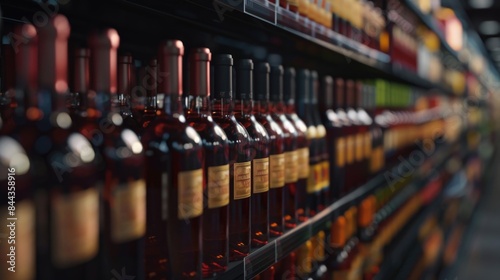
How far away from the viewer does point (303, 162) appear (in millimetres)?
1736

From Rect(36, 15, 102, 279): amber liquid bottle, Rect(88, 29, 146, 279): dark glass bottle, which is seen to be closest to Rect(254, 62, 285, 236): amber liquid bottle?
Rect(88, 29, 146, 279): dark glass bottle

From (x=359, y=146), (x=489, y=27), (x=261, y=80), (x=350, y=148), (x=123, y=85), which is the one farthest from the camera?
(x=489, y=27)

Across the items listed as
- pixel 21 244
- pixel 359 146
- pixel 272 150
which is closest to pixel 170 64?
pixel 21 244

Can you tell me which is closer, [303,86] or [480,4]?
[303,86]

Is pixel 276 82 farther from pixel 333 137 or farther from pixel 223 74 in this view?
pixel 333 137

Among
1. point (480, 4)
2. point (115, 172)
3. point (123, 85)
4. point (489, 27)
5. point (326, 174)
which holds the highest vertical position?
point (489, 27)

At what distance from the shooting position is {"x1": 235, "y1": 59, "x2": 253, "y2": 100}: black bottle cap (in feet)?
4.37

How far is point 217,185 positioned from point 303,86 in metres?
0.84

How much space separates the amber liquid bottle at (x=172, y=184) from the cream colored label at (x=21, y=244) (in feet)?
1.04

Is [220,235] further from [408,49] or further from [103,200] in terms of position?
[408,49]

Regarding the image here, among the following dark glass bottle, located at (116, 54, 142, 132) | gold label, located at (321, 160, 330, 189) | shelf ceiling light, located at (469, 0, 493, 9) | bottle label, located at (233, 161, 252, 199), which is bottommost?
gold label, located at (321, 160, 330, 189)

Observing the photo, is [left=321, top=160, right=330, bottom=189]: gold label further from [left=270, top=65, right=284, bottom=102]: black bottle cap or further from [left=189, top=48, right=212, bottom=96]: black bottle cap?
[left=189, top=48, right=212, bottom=96]: black bottle cap

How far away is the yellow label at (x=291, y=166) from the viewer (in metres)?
1.62

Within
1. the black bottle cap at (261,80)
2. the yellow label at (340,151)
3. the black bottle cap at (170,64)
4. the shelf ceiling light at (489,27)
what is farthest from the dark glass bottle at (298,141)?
the shelf ceiling light at (489,27)
